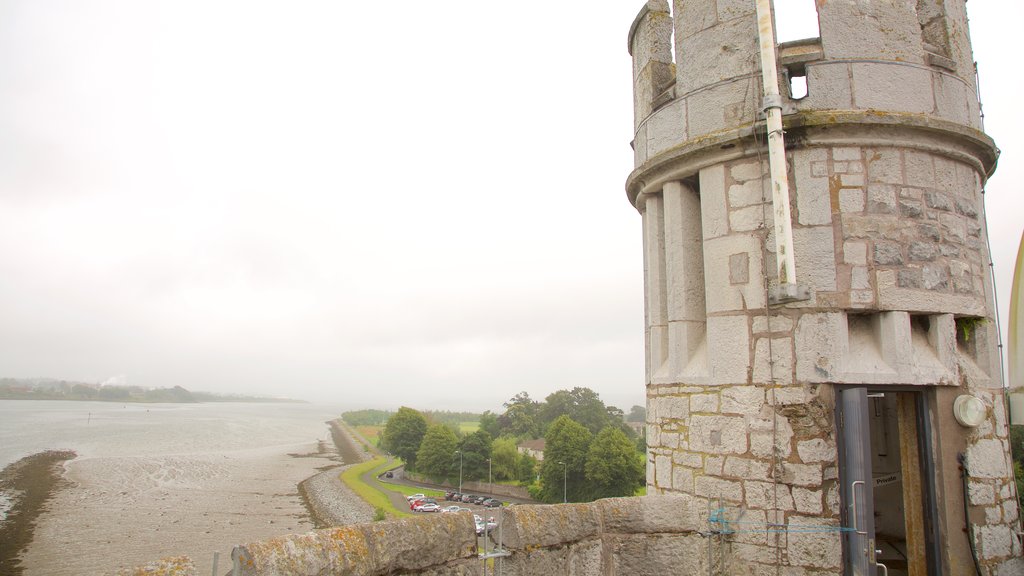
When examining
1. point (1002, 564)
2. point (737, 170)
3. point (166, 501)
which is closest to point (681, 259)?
point (737, 170)

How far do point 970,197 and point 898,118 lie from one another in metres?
0.93

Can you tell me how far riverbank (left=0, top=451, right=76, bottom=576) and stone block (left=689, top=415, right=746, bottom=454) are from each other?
111ft

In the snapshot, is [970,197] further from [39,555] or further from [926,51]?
[39,555]

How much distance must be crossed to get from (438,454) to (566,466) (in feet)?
54.9

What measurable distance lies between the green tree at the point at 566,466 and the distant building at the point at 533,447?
17357 millimetres

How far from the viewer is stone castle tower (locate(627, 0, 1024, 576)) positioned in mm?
4090

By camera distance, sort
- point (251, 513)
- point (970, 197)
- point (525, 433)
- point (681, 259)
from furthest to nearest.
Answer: point (525, 433) → point (251, 513) → point (681, 259) → point (970, 197)

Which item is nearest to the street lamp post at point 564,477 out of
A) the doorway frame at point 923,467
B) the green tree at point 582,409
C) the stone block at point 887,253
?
the green tree at point 582,409

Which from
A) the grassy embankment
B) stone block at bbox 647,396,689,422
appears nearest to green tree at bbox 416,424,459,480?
the grassy embankment

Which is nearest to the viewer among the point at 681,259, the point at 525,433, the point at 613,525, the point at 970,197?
the point at 613,525

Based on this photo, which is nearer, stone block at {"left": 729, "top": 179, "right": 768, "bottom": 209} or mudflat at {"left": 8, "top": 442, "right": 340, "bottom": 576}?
stone block at {"left": 729, "top": 179, "right": 768, "bottom": 209}

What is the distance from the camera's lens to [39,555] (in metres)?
29.5

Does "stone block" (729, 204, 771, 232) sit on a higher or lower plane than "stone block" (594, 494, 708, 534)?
higher

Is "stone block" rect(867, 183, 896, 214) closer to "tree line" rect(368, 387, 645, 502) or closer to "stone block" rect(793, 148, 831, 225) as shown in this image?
"stone block" rect(793, 148, 831, 225)
